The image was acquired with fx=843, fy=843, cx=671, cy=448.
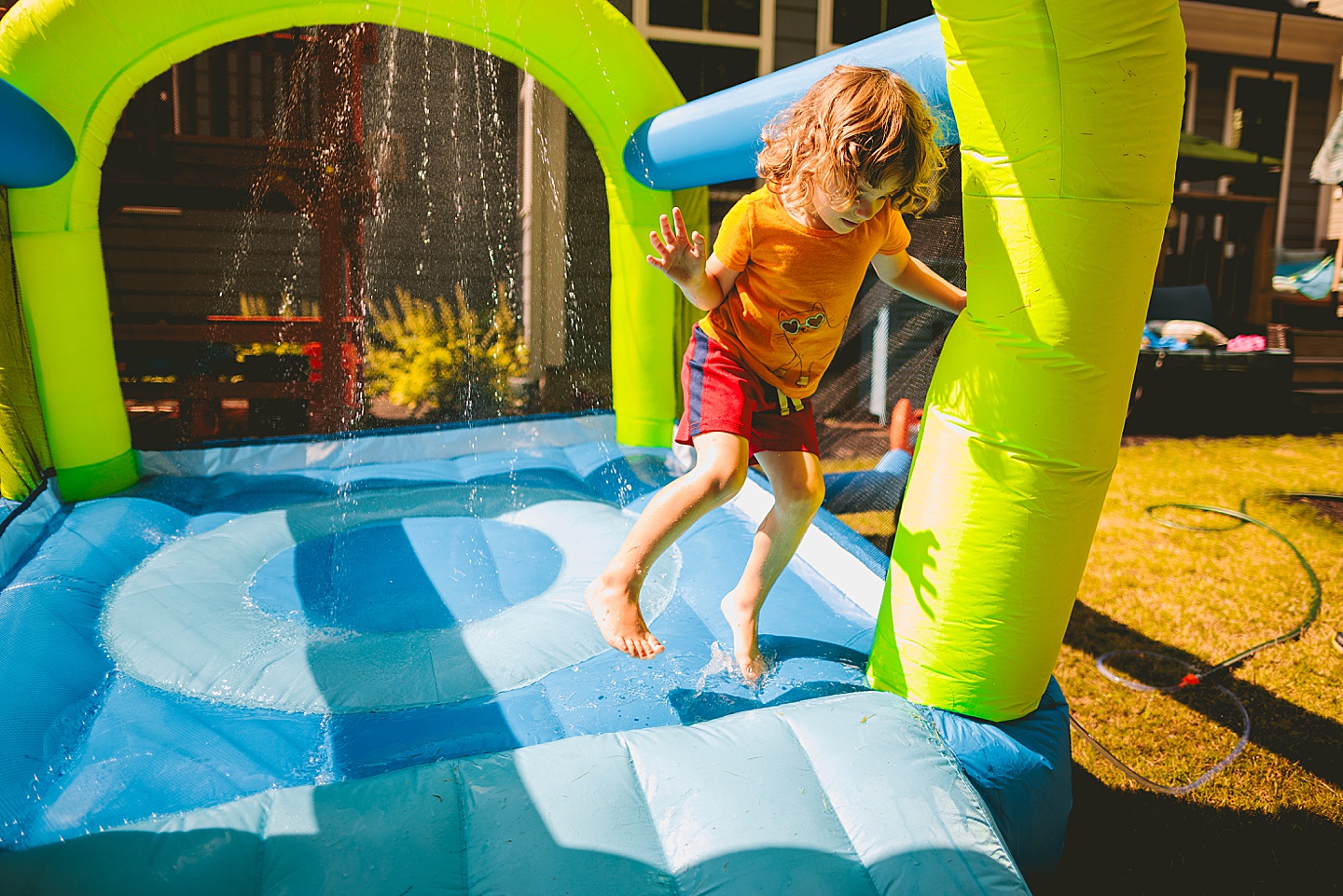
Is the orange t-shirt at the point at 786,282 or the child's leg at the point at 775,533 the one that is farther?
the child's leg at the point at 775,533

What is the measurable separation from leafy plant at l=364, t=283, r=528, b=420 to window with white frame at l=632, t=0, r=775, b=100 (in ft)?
7.93

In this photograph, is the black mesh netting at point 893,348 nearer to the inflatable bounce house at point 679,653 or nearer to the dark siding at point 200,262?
the inflatable bounce house at point 679,653

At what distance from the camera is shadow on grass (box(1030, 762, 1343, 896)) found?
65.4 inches

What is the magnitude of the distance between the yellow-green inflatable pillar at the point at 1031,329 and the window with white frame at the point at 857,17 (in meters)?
5.85

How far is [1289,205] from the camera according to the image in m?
9.62

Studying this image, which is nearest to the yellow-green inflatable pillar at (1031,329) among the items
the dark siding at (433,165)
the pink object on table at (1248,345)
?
the dark siding at (433,165)

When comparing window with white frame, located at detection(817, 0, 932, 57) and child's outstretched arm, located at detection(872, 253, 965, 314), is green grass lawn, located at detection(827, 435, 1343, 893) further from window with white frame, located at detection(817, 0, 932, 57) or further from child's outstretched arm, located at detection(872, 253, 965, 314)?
window with white frame, located at detection(817, 0, 932, 57)

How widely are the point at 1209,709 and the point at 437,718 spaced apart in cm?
205

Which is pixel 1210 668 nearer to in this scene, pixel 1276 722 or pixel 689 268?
pixel 1276 722

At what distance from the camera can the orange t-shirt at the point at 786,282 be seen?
1.79 metres

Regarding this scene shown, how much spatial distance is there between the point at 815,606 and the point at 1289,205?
10.4m

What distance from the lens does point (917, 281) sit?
1.90 m

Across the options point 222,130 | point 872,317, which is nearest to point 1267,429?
point 872,317

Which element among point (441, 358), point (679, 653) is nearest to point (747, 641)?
point (679, 653)
